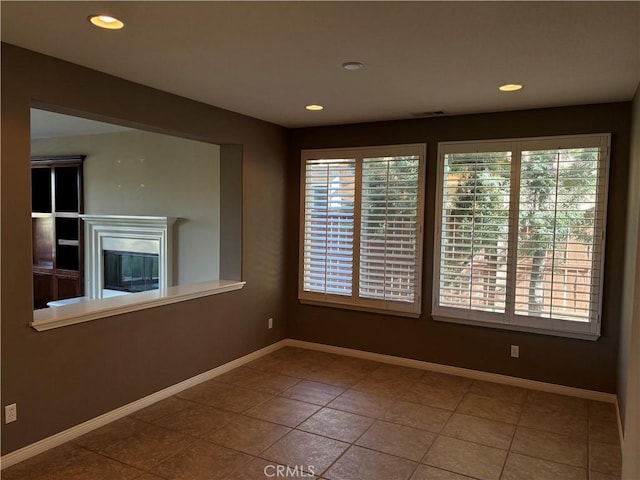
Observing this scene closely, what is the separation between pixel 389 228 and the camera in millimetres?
4668

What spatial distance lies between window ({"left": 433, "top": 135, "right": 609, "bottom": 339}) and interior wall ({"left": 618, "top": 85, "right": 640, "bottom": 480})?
319 millimetres

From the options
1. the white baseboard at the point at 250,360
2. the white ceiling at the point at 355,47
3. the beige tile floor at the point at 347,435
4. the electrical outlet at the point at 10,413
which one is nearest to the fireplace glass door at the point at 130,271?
the white baseboard at the point at 250,360

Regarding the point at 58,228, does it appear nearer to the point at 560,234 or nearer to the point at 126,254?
the point at 126,254

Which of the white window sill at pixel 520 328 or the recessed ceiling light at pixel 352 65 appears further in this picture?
the white window sill at pixel 520 328

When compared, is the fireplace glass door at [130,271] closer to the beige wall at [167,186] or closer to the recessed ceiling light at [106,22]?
the beige wall at [167,186]

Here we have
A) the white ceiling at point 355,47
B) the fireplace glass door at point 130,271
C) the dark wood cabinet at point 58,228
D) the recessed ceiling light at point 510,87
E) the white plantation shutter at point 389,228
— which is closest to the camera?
the white ceiling at point 355,47

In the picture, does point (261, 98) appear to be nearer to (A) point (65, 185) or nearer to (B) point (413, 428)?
(B) point (413, 428)

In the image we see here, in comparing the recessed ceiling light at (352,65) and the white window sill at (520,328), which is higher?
the recessed ceiling light at (352,65)

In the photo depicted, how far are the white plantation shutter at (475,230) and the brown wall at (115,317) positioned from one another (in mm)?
1882

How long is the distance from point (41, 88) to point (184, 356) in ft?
7.67

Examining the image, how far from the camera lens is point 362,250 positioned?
4.81 meters

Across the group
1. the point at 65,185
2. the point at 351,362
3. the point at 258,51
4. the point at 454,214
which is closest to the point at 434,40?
the point at 258,51

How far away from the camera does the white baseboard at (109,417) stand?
2760mm

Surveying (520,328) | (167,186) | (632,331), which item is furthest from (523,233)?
(167,186)
